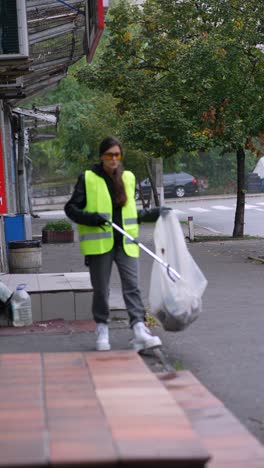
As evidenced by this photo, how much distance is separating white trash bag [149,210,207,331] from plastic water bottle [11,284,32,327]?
1.67 m

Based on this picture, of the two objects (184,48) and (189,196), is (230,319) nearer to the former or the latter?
(184,48)

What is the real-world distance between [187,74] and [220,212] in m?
21.2

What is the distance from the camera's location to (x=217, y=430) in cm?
500

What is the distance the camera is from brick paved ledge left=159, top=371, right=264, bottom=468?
455cm

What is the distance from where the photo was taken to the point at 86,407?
4.78 meters

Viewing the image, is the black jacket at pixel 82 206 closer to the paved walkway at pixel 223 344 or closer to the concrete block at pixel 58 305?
the paved walkway at pixel 223 344

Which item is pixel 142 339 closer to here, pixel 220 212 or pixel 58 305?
pixel 58 305

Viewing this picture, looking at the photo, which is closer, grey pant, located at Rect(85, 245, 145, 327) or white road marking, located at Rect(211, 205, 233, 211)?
grey pant, located at Rect(85, 245, 145, 327)

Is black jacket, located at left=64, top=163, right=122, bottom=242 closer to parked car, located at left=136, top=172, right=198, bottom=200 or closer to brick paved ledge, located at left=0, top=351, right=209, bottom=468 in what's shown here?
brick paved ledge, located at left=0, top=351, right=209, bottom=468

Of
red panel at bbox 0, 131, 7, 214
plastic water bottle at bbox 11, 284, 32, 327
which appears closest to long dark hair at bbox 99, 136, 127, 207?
plastic water bottle at bbox 11, 284, 32, 327

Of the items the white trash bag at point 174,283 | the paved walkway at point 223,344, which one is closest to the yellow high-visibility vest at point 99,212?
the white trash bag at point 174,283

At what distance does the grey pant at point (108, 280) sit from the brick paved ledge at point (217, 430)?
3.96ft

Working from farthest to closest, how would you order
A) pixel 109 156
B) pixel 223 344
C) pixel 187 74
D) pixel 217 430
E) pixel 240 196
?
pixel 240 196 → pixel 187 74 → pixel 223 344 → pixel 109 156 → pixel 217 430

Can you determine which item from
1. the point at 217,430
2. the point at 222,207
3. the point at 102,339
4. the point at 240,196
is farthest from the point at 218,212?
the point at 217,430
